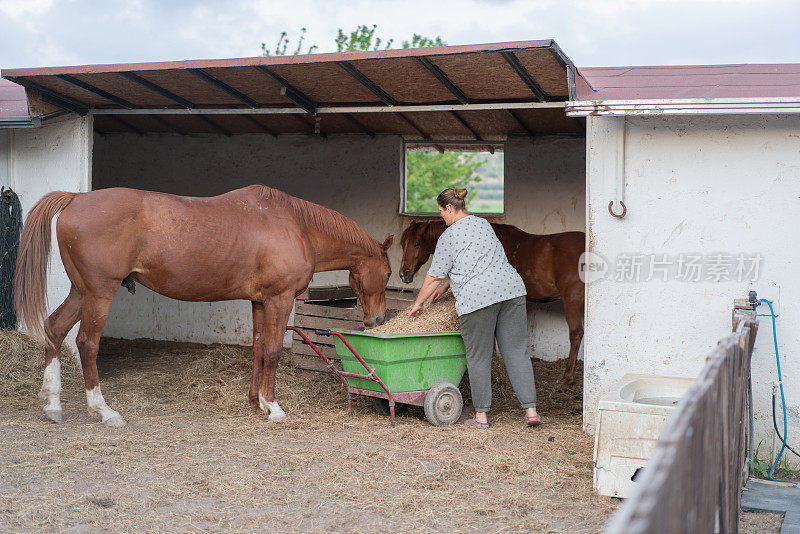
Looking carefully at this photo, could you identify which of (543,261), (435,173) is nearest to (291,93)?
(543,261)

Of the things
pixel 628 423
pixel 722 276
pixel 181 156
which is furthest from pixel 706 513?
pixel 181 156

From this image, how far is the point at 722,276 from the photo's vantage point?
471 centimetres

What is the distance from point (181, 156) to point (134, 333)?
2.32 meters

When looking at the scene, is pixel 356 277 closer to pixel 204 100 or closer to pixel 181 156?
pixel 204 100

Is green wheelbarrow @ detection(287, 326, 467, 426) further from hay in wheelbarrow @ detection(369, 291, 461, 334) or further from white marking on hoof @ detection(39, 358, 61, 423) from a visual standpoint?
white marking on hoof @ detection(39, 358, 61, 423)

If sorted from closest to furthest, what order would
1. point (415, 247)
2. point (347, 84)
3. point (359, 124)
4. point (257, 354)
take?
point (257, 354)
point (347, 84)
point (415, 247)
point (359, 124)

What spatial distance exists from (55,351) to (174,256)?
1.08 m

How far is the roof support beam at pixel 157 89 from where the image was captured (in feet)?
19.5

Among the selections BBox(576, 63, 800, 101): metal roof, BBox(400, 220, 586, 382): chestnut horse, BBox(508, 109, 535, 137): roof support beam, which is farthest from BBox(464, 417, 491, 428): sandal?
BBox(508, 109, 535, 137): roof support beam

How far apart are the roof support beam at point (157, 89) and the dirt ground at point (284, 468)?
2.55 metres

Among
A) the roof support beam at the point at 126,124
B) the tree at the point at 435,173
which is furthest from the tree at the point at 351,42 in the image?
the roof support beam at the point at 126,124

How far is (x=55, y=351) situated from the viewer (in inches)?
207

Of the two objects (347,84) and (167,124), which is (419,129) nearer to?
(347,84)

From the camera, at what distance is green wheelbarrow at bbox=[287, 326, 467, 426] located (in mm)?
5059
